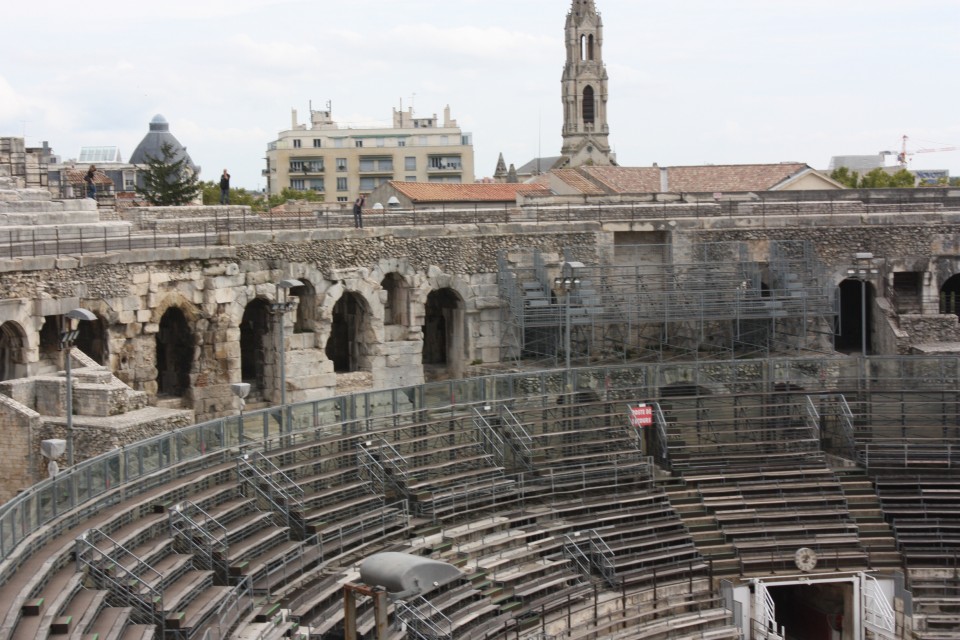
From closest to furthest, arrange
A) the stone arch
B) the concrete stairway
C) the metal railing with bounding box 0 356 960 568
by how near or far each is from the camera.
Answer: the metal railing with bounding box 0 356 960 568
the concrete stairway
the stone arch

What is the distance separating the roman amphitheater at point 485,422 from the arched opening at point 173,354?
3.4 inches

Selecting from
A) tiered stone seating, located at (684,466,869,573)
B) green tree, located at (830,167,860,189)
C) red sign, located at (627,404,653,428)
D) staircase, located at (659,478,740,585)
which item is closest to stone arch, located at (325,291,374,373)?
red sign, located at (627,404,653,428)

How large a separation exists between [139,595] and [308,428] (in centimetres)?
868

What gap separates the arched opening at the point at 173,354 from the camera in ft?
112

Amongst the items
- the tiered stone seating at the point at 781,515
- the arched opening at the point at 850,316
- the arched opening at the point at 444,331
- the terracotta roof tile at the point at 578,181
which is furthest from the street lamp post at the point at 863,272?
the terracotta roof tile at the point at 578,181

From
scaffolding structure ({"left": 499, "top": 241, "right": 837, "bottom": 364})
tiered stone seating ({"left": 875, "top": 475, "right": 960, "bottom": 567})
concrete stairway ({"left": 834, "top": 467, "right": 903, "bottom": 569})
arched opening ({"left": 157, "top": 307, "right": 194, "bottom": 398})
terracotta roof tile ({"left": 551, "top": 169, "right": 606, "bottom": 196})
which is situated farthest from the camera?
terracotta roof tile ({"left": 551, "top": 169, "right": 606, "bottom": 196})

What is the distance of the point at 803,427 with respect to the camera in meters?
33.3

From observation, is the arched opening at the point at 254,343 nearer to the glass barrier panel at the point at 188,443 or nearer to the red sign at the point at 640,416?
the red sign at the point at 640,416

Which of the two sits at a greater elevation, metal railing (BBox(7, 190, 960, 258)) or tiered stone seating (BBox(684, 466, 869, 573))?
metal railing (BBox(7, 190, 960, 258))

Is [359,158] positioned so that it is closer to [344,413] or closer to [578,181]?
[578,181]

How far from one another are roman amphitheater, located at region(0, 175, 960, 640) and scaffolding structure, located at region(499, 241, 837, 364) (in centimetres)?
12

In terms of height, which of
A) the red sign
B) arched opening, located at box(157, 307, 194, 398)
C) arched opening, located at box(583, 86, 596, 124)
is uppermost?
arched opening, located at box(583, 86, 596, 124)

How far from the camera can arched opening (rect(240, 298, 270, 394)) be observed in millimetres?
35719

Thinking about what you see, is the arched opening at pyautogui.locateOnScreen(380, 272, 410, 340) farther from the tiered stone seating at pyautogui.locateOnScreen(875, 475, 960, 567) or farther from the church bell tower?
the church bell tower
